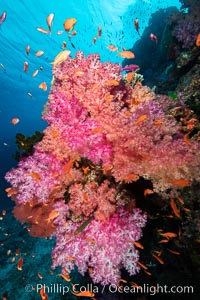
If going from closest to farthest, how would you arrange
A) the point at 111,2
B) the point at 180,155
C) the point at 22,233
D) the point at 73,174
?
the point at 180,155, the point at 73,174, the point at 22,233, the point at 111,2

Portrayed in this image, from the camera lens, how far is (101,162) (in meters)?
3.85

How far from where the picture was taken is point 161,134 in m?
3.55

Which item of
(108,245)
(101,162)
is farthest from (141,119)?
(108,245)

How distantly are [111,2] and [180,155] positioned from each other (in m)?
32.7

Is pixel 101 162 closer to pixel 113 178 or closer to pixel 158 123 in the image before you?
pixel 113 178

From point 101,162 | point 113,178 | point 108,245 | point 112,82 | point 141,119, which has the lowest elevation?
point 108,245

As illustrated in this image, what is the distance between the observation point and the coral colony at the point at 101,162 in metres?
3.35

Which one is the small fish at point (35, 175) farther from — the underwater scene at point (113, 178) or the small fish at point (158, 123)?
the small fish at point (158, 123)

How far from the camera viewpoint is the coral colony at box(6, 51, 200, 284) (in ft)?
11.0

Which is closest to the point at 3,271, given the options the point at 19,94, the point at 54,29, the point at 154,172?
the point at 154,172

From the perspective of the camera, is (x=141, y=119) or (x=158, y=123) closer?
(x=141, y=119)

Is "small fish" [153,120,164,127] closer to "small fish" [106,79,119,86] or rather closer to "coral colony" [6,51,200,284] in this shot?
"coral colony" [6,51,200,284]

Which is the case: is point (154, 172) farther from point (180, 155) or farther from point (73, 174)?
point (73, 174)

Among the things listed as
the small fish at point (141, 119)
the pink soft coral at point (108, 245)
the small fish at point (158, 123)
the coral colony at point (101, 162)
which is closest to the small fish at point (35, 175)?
the coral colony at point (101, 162)
